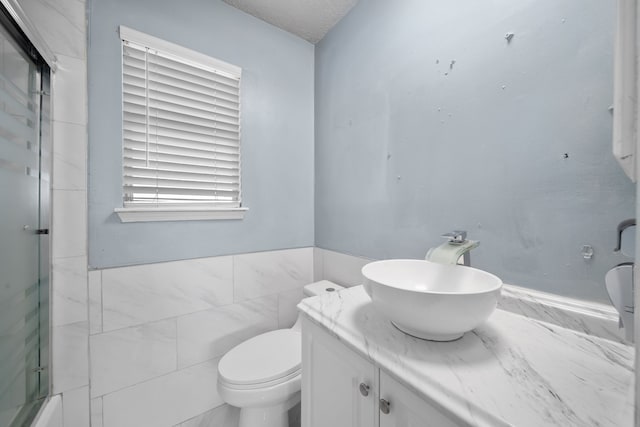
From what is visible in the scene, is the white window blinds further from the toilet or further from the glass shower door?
the toilet

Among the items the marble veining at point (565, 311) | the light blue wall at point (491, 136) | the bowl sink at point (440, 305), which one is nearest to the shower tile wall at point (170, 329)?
the light blue wall at point (491, 136)

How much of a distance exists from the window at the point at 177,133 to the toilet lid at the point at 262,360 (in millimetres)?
733

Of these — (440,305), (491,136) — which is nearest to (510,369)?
(440,305)

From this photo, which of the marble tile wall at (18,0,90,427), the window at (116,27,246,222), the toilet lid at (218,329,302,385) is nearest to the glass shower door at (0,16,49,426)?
the marble tile wall at (18,0,90,427)

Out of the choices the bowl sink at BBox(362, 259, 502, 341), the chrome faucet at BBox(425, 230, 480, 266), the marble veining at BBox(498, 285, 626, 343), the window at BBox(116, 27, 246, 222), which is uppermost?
the window at BBox(116, 27, 246, 222)

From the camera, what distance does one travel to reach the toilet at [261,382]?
1.02m

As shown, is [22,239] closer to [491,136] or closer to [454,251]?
[454,251]

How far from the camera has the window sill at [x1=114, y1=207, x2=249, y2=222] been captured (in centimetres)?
115

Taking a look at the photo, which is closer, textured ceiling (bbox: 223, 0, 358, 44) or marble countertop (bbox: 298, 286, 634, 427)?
marble countertop (bbox: 298, 286, 634, 427)

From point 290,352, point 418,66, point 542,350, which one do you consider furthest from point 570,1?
point 290,352

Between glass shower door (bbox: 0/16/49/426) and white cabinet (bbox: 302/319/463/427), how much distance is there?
1017 mm

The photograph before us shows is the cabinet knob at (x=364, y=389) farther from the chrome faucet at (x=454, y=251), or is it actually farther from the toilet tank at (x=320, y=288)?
the toilet tank at (x=320, y=288)

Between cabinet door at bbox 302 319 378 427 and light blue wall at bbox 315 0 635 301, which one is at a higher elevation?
light blue wall at bbox 315 0 635 301

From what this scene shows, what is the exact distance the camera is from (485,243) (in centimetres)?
90
